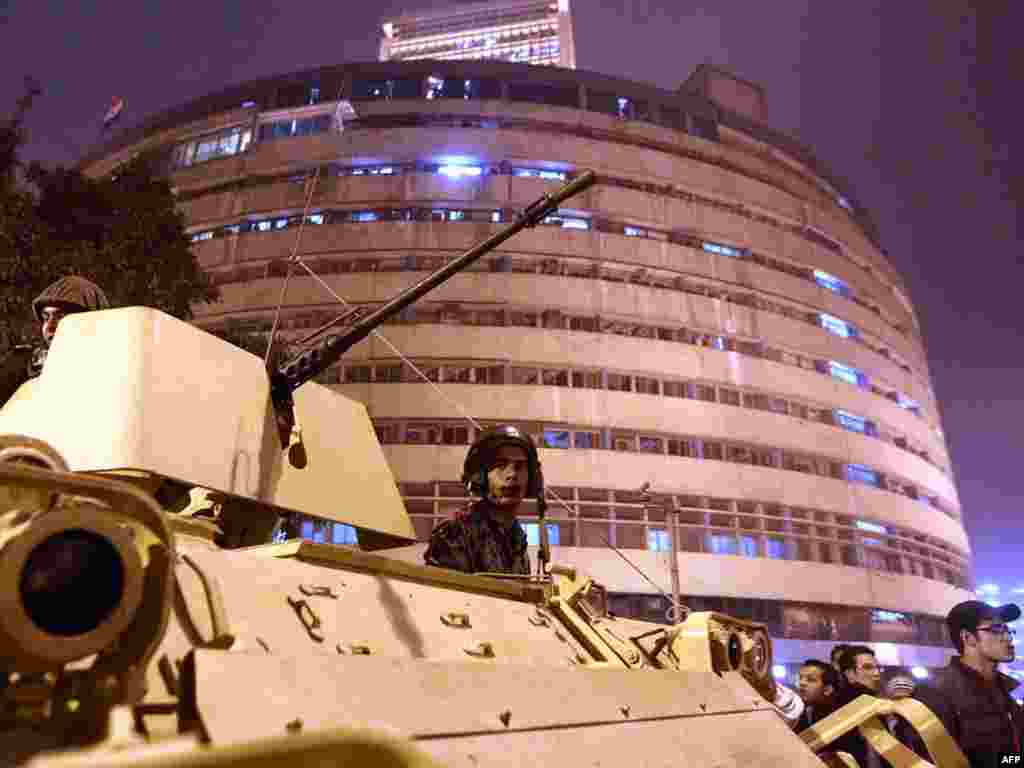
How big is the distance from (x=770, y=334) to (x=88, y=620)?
32.6 metres

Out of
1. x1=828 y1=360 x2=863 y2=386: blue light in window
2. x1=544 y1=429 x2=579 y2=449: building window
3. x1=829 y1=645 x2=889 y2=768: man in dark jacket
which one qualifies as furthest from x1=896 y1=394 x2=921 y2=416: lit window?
x1=829 y1=645 x2=889 y2=768: man in dark jacket

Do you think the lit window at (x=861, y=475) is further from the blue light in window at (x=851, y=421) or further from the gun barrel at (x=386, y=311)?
the gun barrel at (x=386, y=311)

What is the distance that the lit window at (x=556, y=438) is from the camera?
26848mm

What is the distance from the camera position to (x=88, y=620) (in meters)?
1.79

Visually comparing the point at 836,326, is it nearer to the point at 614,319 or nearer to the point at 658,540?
the point at 614,319

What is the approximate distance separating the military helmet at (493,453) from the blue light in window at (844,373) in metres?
31.1

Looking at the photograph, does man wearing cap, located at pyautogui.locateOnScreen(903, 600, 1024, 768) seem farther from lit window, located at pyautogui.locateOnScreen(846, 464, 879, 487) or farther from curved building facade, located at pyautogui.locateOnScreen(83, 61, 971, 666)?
lit window, located at pyautogui.locateOnScreen(846, 464, 879, 487)

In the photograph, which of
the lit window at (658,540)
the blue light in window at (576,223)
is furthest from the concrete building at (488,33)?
the lit window at (658,540)

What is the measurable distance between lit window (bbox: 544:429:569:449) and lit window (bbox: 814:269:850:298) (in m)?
16.0

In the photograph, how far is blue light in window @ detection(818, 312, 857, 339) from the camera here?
34.4m

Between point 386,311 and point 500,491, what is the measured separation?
1696mm

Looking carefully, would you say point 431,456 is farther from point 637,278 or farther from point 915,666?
point 915,666

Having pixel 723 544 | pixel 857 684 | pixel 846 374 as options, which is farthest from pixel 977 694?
pixel 846 374

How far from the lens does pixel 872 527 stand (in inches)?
1229
